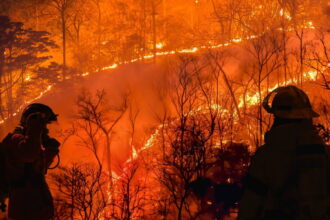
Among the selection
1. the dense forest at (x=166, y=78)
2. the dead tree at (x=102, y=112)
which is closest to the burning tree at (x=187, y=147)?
the dense forest at (x=166, y=78)

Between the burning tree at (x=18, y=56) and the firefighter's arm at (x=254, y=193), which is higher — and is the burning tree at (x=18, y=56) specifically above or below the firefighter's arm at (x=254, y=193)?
above

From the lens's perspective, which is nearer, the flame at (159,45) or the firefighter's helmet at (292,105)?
the firefighter's helmet at (292,105)

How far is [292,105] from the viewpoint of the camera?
220 cm

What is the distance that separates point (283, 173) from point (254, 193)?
0.62ft

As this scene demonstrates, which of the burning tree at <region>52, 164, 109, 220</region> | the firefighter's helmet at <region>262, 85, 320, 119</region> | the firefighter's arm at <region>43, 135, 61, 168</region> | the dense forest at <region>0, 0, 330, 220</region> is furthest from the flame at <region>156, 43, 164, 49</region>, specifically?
the firefighter's helmet at <region>262, 85, 320, 119</region>

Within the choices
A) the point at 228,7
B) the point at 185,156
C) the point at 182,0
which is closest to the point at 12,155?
the point at 185,156

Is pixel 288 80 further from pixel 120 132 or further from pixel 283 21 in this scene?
pixel 120 132

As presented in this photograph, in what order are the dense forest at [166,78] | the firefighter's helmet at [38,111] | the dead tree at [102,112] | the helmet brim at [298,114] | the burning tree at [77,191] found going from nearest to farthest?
the helmet brim at [298,114] → the firefighter's helmet at [38,111] → the burning tree at [77,191] → the dense forest at [166,78] → the dead tree at [102,112]

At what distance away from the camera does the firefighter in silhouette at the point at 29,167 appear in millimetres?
2625

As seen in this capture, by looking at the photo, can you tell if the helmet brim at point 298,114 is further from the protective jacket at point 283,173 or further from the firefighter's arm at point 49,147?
the firefighter's arm at point 49,147

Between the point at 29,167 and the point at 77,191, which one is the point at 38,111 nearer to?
the point at 29,167

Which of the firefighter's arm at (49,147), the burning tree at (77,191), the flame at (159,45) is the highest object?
the flame at (159,45)

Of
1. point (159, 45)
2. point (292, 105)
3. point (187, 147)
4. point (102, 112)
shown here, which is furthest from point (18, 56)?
point (292, 105)

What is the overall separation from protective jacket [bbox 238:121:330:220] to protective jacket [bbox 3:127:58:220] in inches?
57.6
